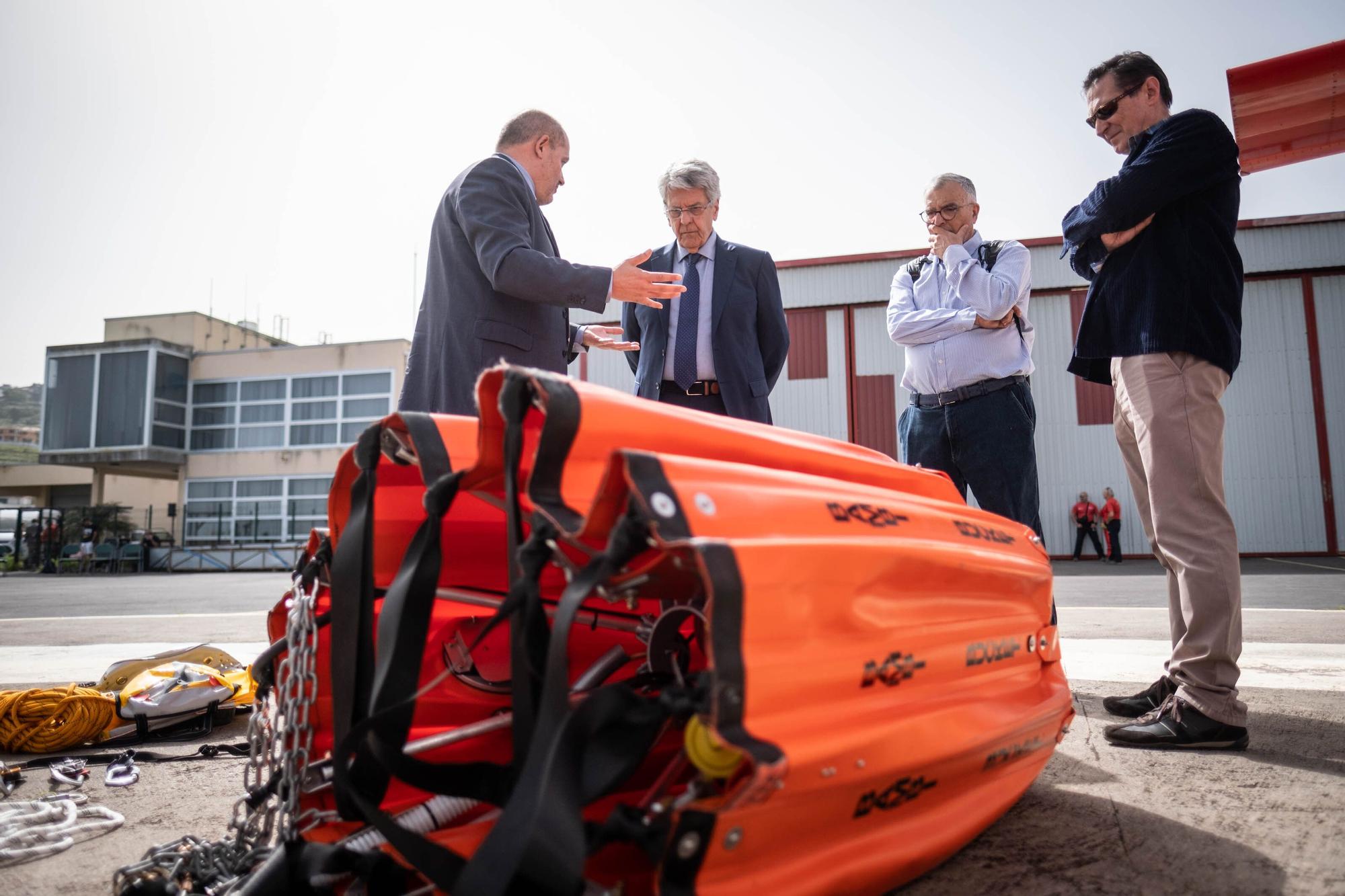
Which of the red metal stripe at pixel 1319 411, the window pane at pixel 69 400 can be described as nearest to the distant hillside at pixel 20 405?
the window pane at pixel 69 400

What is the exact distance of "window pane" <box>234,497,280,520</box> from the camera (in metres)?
31.4

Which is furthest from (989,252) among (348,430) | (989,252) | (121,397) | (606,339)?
(121,397)

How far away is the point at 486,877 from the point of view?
105cm

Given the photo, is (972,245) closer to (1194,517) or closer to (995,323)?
(995,323)

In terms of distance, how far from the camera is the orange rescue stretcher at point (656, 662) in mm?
1067

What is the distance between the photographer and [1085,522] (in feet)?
60.6

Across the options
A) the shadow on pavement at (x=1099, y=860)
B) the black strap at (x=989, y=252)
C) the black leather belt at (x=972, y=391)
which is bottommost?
the shadow on pavement at (x=1099, y=860)

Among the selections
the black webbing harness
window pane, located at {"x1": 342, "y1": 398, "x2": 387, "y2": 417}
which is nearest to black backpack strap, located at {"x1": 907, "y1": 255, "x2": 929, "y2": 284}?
the black webbing harness

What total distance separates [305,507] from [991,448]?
3179 cm

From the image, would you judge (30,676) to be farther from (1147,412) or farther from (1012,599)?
(1147,412)

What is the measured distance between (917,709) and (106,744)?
2.82 m

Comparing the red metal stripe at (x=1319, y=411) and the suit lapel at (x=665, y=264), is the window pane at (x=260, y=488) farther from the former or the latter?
the red metal stripe at (x=1319, y=411)

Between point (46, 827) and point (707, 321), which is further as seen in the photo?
point (707, 321)

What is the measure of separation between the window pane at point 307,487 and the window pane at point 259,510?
805 mm
